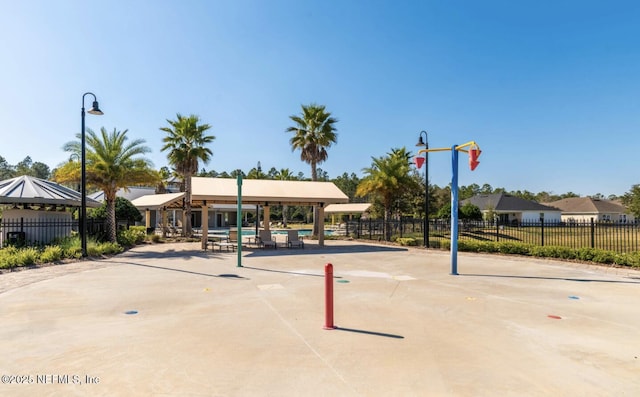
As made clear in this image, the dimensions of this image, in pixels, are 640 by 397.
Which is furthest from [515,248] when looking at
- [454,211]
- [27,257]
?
[27,257]

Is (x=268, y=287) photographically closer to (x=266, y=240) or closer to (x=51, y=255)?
(x=51, y=255)

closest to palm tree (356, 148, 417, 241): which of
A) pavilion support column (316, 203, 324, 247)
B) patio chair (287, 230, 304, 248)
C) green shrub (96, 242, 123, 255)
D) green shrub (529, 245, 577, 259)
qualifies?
pavilion support column (316, 203, 324, 247)

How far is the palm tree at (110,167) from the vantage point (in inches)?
780

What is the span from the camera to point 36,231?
61.6 ft

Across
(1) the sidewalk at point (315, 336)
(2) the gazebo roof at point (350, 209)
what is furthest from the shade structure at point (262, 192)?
(2) the gazebo roof at point (350, 209)

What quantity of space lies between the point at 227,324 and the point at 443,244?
1660 centimetres

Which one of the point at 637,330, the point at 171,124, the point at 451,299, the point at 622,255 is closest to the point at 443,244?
the point at 622,255

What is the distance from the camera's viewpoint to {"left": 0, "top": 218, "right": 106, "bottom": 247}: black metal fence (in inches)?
671

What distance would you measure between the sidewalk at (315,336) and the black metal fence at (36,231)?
7309 mm

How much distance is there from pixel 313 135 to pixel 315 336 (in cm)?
2714

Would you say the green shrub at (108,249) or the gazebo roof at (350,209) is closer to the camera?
the green shrub at (108,249)

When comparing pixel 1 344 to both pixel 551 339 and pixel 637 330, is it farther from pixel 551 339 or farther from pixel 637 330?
pixel 637 330

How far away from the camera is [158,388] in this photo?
13.9 feet

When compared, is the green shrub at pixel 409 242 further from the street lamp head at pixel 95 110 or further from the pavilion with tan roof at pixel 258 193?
the street lamp head at pixel 95 110
